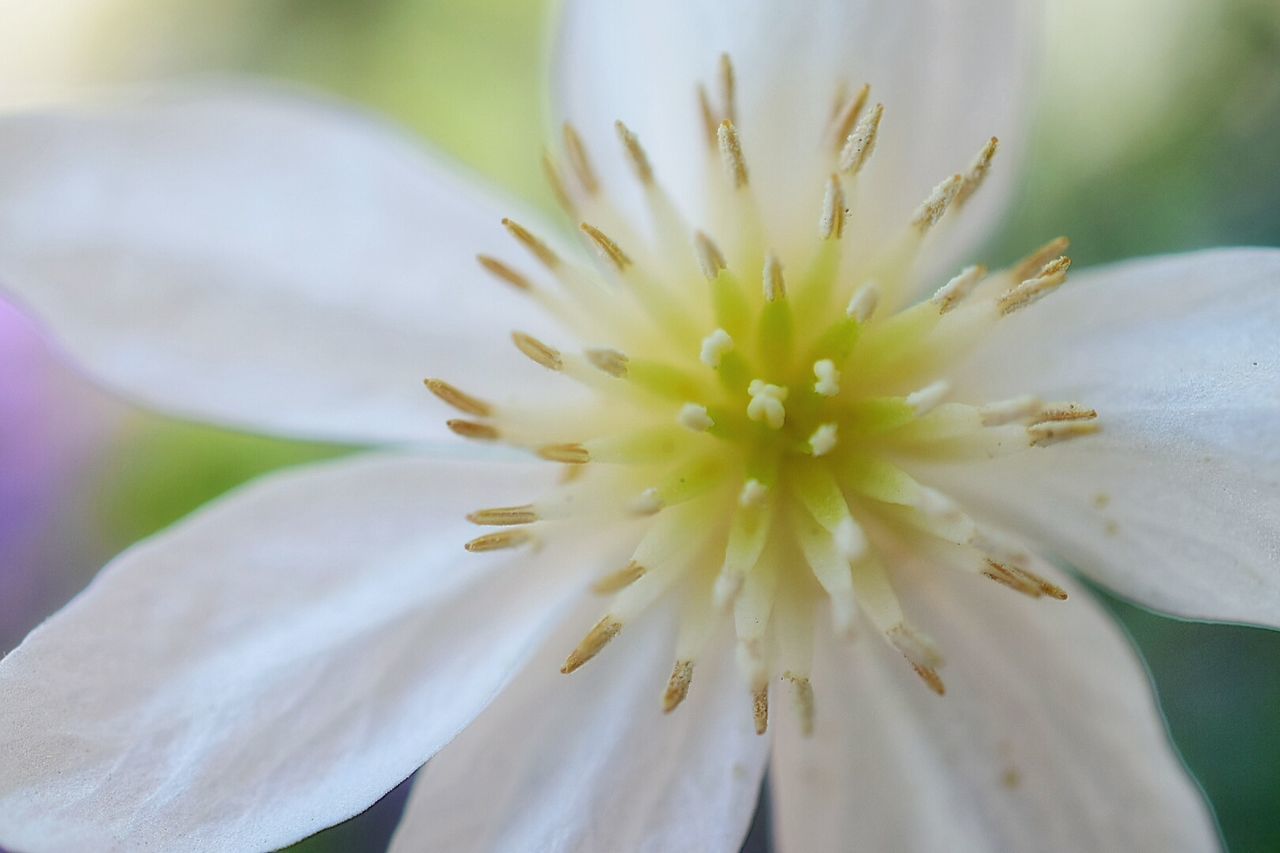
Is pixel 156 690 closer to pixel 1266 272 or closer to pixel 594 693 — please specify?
pixel 594 693

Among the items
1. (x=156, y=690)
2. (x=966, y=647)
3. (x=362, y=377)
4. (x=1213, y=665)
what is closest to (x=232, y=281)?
(x=362, y=377)

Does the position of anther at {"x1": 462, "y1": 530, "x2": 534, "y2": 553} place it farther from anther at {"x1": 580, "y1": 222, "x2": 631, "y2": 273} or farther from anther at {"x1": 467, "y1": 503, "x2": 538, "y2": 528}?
anther at {"x1": 580, "y1": 222, "x2": 631, "y2": 273}

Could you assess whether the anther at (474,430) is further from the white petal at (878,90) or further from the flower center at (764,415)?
the white petal at (878,90)

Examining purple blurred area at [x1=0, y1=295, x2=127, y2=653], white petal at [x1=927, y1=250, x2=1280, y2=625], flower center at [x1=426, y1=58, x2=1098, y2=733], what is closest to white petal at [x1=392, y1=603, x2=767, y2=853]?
flower center at [x1=426, y1=58, x2=1098, y2=733]

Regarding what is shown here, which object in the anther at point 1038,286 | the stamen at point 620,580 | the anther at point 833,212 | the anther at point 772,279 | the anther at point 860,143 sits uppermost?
the anther at point 860,143

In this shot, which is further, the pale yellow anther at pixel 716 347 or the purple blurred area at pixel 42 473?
the purple blurred area at pixel 42 473

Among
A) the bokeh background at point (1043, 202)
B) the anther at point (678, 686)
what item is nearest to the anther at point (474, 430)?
the anther at point (678, 686)

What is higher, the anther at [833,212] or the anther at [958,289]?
the anther at [833,212]

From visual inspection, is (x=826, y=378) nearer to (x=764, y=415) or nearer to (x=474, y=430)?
(x=764, y=415)
